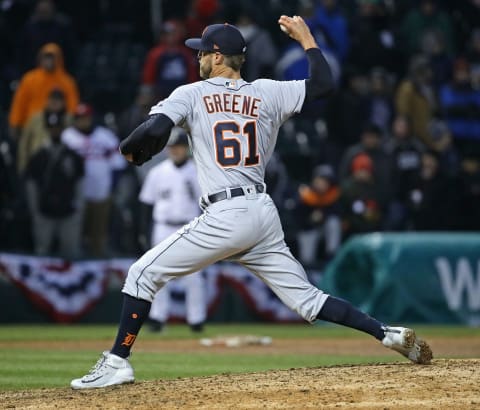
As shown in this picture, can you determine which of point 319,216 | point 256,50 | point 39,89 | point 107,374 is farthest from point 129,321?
point 256,50

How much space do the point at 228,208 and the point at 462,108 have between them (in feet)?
39.8

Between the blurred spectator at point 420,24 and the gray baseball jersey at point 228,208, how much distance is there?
42.2ft

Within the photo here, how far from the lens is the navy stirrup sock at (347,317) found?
7.33 metres

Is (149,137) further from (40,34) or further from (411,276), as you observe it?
(40,34)

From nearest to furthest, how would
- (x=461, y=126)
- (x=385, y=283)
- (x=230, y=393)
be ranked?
1. (x=230, y=393)
2. (x=385, y=283)
3. (x=461, y=126)

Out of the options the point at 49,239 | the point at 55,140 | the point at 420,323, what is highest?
the point at 55,140

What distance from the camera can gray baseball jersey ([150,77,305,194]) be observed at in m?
7.27

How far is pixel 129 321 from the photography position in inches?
285

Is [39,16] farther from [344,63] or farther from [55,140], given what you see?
[344,63]

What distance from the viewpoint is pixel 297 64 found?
57.9 feet

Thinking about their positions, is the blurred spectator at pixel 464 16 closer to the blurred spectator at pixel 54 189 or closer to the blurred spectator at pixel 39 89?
the blurred spectator at pixel 39 89

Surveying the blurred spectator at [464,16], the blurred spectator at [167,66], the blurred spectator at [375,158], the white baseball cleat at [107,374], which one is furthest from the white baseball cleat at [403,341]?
the blurred spectator at [464,16]

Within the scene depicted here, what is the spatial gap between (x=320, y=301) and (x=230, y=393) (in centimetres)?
87

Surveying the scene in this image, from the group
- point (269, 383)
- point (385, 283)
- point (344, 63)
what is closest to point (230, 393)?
point (269, 383)
